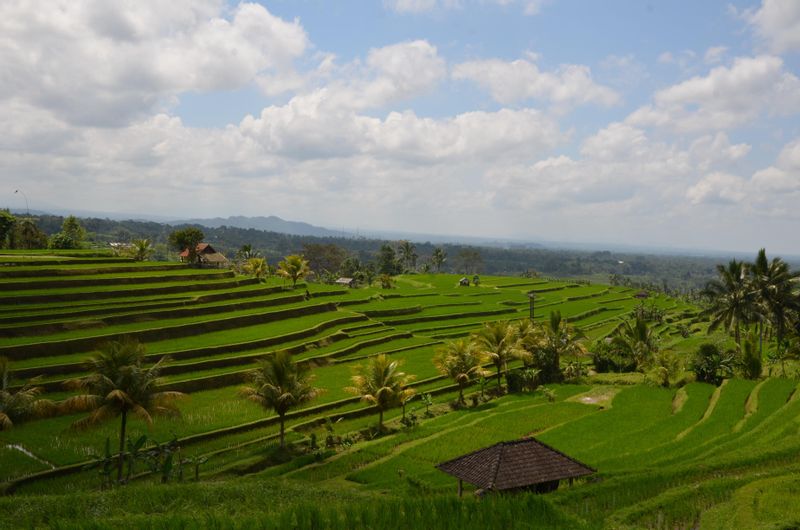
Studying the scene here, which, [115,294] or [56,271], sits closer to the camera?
[115,294]

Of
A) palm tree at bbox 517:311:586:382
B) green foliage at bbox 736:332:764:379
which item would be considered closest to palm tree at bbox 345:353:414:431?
palm tree at bbox 517:311:586:382

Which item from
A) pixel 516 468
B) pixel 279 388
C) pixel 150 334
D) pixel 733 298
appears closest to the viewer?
pixel 516 468

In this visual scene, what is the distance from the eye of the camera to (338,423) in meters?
27.1

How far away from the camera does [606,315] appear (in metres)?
68.0

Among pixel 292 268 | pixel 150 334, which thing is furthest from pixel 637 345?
pixel 150 334

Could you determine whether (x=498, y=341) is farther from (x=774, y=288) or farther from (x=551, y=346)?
(x=774, y=288)

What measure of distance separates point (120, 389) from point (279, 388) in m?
5.91

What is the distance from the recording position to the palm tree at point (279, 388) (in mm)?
22453

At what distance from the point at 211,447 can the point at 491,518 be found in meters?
15.7

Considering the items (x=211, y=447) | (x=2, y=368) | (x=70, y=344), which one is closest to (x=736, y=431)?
(x=211, y=447)

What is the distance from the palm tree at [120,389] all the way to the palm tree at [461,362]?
1543 centimetres

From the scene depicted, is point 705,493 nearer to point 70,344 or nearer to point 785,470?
point 785,470


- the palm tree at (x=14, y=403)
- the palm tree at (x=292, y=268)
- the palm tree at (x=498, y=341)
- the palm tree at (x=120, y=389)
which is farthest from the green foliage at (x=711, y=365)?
the palm tree at (x=292, y=268)

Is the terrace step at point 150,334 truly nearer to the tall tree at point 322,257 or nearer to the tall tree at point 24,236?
the tall tree at point 24,236
